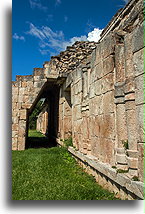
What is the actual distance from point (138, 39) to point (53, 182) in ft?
9.43

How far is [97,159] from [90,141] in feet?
2.01

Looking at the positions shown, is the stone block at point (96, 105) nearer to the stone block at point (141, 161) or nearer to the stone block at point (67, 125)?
the stone block at point (141, 161)

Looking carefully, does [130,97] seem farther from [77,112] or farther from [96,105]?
[77,112]

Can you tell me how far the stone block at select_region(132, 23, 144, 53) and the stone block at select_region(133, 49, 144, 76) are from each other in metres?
0.06

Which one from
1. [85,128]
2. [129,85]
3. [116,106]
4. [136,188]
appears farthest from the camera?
[85,128]

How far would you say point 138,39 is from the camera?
8.46 feet

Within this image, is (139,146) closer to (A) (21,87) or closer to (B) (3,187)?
(B) (3,187)

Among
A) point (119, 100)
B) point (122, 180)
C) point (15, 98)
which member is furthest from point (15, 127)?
point (122, 180)

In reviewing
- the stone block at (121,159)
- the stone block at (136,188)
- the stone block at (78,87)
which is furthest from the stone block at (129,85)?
the stone block at (78,87)

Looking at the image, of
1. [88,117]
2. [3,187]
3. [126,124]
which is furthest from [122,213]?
[88,117]

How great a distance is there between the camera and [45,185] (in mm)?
3746

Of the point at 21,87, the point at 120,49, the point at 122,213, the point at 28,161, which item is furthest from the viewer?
the point at 21,87

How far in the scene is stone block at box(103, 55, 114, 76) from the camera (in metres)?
3.44

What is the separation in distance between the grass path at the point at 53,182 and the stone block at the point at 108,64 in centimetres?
196
